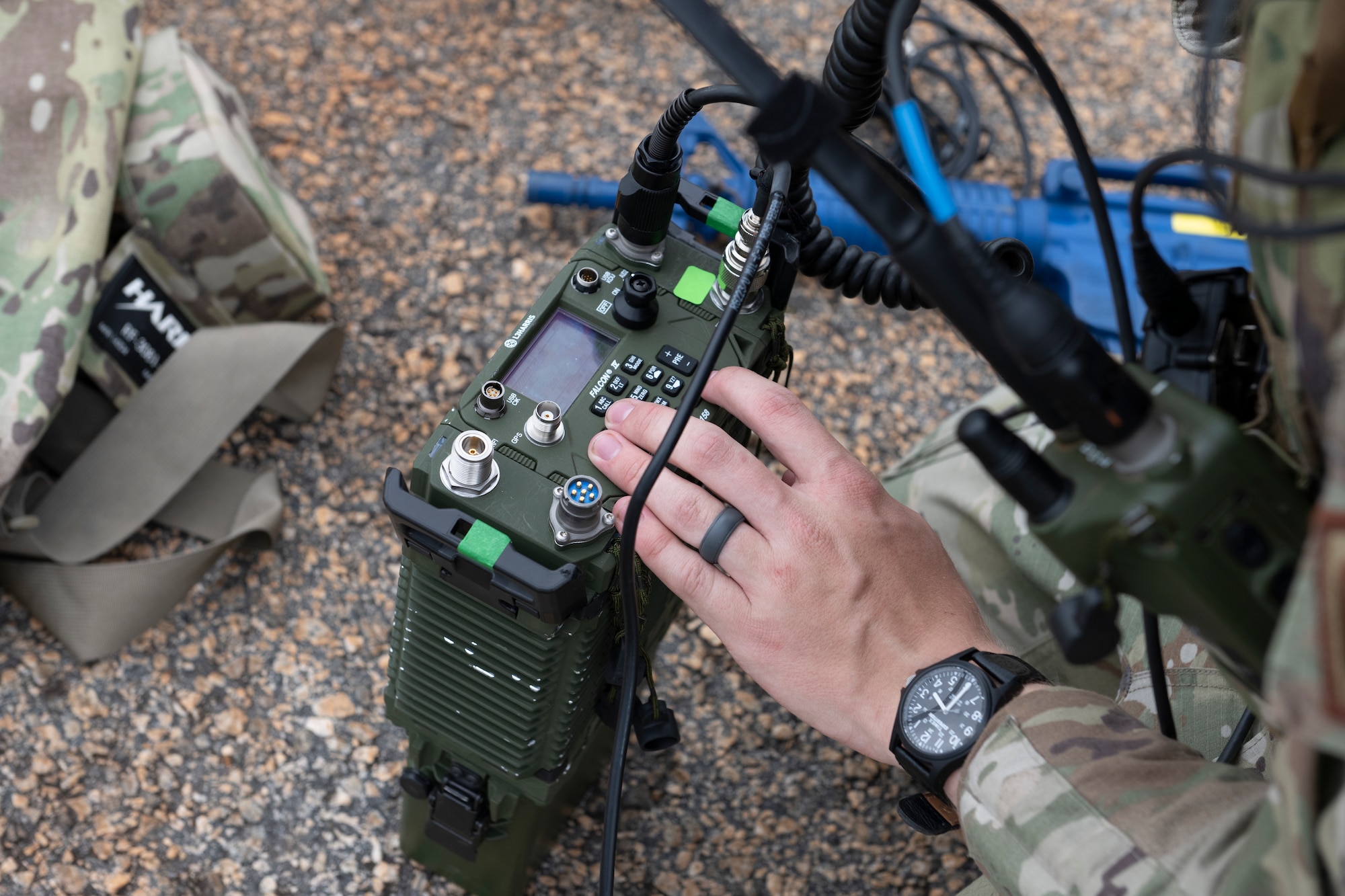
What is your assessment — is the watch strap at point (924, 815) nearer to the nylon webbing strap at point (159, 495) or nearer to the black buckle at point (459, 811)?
the black buckle at point (459, 811)

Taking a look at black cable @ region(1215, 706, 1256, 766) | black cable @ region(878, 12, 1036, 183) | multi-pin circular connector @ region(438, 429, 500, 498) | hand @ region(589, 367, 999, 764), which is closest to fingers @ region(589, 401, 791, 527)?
hand @ region(589, 367, 999, 764)

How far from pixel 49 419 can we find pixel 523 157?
1.11 m

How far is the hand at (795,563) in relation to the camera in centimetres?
102

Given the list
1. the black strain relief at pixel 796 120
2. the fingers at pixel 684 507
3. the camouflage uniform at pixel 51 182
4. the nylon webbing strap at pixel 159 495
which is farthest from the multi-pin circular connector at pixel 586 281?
the camouflage uniform at pixel 51 182

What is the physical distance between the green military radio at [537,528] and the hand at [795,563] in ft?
0.17

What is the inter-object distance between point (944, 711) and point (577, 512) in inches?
15.7

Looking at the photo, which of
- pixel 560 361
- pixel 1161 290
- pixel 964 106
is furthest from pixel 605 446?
pixel 964 106

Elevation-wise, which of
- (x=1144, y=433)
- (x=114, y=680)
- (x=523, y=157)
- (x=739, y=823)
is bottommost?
→ (x=114, y=680)

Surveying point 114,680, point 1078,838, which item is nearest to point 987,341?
point 1078,838

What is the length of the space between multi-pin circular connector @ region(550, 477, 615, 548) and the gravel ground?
81 cm

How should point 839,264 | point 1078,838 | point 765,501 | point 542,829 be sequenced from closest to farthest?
1. point 1078,838
2. point 765,501
3. point 839,264
4. point 542,829

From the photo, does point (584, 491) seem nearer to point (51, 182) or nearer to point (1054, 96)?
point (1054, 96)

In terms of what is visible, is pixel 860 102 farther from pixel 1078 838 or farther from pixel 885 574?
pixel 1078 838

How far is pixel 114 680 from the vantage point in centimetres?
169
